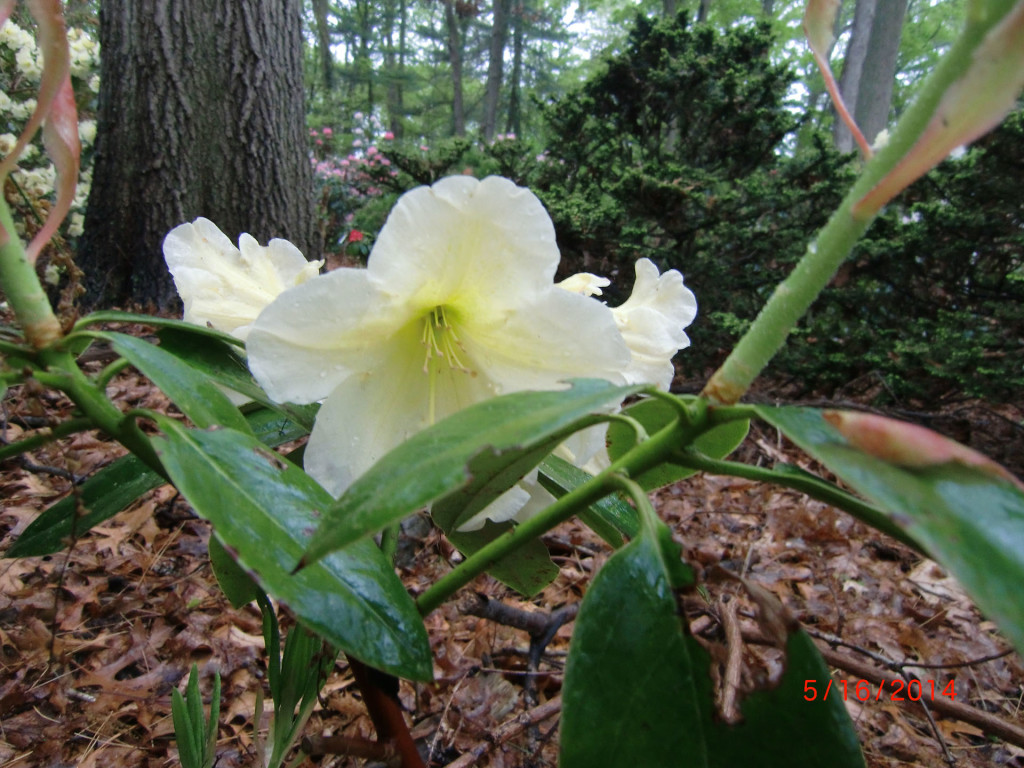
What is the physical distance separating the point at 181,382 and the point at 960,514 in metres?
0.54

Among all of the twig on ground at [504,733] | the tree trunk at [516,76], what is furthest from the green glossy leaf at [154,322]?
the tree trunk at [516,76]

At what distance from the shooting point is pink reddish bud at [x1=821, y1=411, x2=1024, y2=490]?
1.11 feet

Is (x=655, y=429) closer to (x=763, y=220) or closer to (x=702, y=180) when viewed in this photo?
(x=702, y=180)

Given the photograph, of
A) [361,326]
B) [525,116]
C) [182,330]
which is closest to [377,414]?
[361,326]

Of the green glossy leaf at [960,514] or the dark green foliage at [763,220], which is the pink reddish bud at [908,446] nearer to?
the green glossy leaf at [960,514]

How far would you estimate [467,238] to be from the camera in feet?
1.87

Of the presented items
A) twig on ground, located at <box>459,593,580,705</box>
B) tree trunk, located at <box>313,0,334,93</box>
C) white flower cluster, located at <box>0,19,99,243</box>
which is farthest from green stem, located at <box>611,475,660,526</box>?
tree trunk, located at <box>313,0,334,93</box>

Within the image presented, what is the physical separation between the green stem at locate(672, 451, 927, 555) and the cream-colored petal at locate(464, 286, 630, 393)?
13cm

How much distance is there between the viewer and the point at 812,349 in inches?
146

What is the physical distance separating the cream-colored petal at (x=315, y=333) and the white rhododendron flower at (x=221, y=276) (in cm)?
11

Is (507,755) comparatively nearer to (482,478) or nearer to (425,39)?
(482,478)

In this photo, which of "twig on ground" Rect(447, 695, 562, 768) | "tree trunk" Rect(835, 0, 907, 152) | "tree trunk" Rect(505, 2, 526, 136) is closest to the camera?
"twig on ground" Rect(447, 695, 562, 768)

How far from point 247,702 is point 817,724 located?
160 centimetres

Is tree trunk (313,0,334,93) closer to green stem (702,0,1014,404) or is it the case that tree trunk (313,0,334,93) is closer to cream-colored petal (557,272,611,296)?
cream-colored petal (557,272,611,296)
